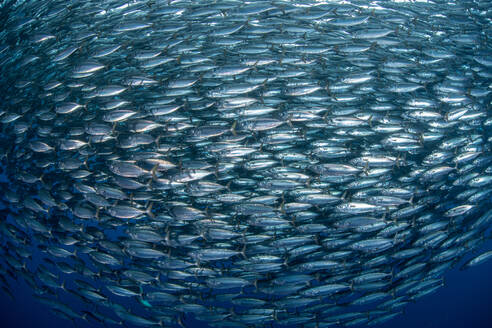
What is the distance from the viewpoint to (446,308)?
30.8m

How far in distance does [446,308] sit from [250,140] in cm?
3552

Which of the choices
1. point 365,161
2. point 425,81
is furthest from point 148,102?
point 425,81

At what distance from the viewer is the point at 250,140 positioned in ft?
22.4

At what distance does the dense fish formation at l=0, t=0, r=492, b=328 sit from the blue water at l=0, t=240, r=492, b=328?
24615mm

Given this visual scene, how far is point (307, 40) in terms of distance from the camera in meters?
6.74

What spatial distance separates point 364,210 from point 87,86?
268 inches

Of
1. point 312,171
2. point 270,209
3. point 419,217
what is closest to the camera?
point 270,209

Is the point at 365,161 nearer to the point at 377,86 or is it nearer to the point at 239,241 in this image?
the point at 377,86

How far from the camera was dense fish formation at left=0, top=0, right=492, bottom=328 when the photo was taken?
20.5 ft

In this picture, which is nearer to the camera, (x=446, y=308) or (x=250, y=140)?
(x=250, y=140)

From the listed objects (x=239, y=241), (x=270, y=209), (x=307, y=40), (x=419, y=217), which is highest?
(x=307, y=40)

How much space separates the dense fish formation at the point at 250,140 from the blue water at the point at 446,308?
24.6 m

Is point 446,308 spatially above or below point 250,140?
below

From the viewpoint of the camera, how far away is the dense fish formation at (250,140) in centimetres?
625
